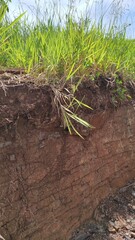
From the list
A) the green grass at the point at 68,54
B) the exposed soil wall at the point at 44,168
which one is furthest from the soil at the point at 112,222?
the green grass at the point at 68,54

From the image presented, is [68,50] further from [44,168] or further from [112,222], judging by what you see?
[112,222]

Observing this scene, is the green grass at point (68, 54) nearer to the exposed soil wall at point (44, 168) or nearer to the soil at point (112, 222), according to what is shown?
the exposed soil wall at point (44, 168)

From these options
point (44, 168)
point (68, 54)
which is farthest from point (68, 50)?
point (44, 168)

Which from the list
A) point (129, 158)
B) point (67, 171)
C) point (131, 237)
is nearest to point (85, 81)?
point (67, 171)

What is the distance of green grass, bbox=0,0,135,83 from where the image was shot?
7.34 feet

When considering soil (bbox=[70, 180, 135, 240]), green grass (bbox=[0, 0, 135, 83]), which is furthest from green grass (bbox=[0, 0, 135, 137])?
soil (bbox=[70, 180, 135, 240])

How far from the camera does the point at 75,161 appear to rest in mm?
2297

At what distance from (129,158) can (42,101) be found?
1320 millimetres

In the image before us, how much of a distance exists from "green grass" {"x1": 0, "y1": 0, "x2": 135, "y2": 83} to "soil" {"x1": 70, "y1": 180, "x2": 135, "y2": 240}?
1.11 metres

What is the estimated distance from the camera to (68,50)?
A: 2410 millimetres

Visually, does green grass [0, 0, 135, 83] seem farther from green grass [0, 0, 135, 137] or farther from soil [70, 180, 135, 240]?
soil [70, 180, 135, 240]

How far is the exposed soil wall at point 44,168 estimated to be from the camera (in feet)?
6.01

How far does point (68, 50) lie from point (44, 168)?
0.97m

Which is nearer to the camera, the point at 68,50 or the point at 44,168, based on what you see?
the point at 44,168
